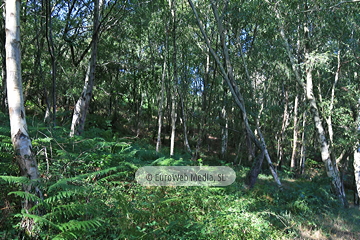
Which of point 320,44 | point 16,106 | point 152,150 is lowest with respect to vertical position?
point 152,150

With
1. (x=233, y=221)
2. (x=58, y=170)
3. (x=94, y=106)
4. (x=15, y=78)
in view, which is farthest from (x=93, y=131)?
(x=94, y=106)

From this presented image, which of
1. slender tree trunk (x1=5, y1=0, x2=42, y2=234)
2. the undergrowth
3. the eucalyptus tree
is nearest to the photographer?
the undergrowth

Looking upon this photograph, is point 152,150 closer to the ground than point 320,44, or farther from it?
closer to the ground

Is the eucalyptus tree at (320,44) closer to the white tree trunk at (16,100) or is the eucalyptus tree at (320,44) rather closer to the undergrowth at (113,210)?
the undergrowth at (113,210)

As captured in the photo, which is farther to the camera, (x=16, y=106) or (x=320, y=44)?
(x=320, y=44)

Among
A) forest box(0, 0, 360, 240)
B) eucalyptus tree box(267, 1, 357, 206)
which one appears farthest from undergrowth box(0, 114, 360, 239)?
eucalyptus tree box(267, 1, 357, 206)

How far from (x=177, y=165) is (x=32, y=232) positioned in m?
3.37

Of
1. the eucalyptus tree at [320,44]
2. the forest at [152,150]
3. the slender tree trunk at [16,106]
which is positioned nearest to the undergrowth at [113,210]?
the forest at [152,150]

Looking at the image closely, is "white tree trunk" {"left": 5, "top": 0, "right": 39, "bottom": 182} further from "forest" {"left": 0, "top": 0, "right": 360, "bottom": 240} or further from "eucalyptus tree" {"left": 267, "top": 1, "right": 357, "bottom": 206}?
"eucalyptus tree" {"left": 267, "top": 1, "right": 357, "bottom": 206}

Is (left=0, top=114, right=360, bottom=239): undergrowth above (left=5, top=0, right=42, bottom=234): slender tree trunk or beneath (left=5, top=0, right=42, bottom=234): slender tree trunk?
beneath

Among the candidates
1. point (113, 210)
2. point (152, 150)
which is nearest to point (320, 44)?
point (152, 150)

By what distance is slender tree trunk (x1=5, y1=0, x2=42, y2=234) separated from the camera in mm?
2967

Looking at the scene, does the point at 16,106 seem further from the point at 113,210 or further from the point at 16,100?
the point at 113,210

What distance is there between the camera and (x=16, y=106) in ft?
9.95
